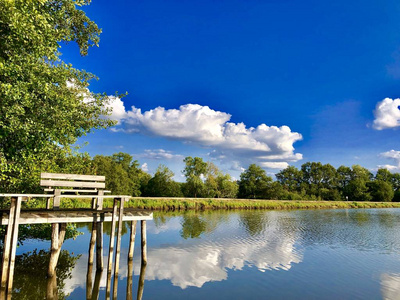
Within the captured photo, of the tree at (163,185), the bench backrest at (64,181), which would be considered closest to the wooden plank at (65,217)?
the bench backrest at (64,181)

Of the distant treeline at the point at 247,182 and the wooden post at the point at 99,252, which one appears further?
the distant treeline at the point at 247,182

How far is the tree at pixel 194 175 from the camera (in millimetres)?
76750

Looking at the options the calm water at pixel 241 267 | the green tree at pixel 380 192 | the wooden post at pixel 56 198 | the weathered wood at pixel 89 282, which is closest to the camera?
the weathered wood at pixel 89 282

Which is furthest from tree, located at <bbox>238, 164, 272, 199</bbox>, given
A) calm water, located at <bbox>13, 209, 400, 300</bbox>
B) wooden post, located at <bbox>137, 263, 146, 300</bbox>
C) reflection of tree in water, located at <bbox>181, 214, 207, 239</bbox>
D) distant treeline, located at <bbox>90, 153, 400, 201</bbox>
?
wooden post, located at <bbox>137, 263, 146, 300</bbox>

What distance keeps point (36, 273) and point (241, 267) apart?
9.47m

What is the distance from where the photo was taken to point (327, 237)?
24.5 meters

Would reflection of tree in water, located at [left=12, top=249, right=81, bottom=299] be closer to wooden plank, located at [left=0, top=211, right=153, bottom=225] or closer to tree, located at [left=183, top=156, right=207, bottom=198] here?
wooden plank, located at [left=0, top=211, right=153, bottom=225]

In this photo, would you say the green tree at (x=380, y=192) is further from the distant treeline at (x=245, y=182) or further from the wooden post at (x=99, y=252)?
the wooden post at (x=99, y=252)

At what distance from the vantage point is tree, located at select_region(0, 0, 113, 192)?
34.1 feet

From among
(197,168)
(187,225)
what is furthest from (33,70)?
(197,168)

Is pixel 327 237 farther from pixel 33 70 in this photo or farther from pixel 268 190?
pixel 268 190

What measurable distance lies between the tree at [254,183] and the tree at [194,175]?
13.2m

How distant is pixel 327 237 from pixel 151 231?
15123mm

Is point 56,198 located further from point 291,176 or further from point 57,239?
point 291,176
